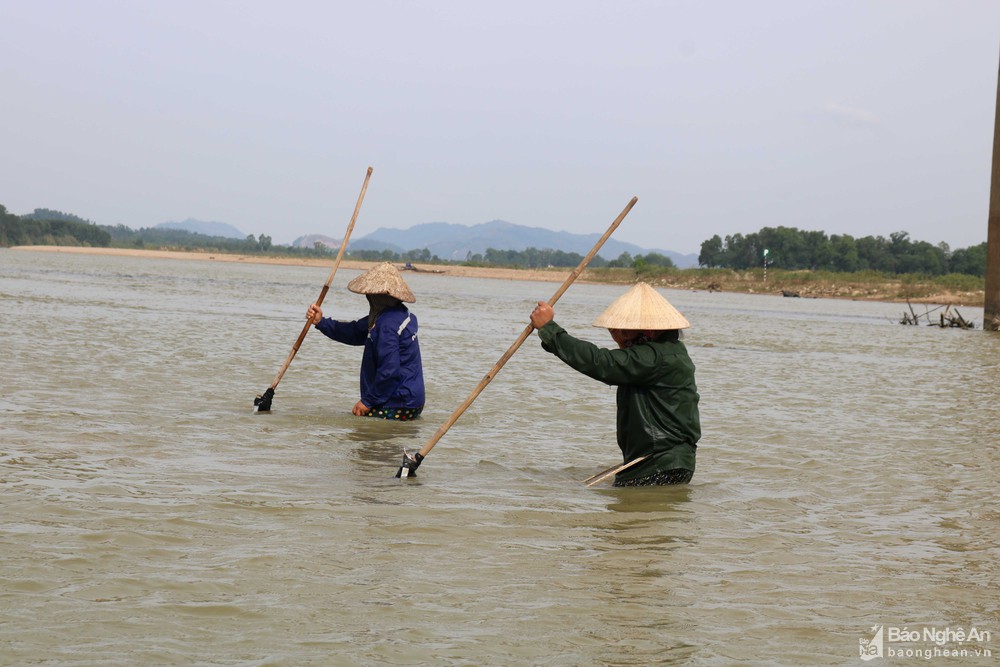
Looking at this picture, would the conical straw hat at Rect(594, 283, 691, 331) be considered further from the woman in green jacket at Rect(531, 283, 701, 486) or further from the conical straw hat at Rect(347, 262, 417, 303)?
the conical straw hat at Rect(347, 262, 417, 303)

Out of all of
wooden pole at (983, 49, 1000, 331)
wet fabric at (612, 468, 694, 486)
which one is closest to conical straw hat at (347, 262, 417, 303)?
wet fabric at (612, 468, 694, 486)

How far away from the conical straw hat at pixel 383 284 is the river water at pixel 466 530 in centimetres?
105

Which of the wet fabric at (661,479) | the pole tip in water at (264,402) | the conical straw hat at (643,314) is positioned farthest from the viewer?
the pole tip in water at (264,402)

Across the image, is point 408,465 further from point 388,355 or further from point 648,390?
point 388,355

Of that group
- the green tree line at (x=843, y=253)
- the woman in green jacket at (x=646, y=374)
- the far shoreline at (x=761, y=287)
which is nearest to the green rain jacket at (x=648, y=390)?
the woman in green jacket at (x=646, y=374)

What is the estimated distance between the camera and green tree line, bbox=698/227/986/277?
97.1 meters

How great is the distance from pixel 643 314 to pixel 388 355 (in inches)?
110

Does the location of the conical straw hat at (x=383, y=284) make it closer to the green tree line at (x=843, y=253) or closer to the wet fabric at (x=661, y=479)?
the wet fabric at (x=661, y=479)

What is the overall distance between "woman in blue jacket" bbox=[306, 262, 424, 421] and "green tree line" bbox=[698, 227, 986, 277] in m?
89.8

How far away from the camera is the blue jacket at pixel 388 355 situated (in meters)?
8.28

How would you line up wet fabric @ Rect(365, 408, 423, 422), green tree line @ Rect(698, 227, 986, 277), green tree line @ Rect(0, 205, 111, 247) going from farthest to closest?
green tree line @ Rect(0, 205, 111, 247), green tree line @ Rect(698, 227, 986, 277), wet fabric @ Rect(365, 408, 423, 422)

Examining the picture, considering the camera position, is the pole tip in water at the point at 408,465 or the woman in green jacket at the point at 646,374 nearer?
the woman in green jacket at the point at 646,374

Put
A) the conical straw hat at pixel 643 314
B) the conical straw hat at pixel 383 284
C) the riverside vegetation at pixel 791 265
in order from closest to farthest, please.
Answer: the conical straw hat at pixel 643 314 < the conical straw hat at pixel 383 284 < the riverside vegetation at pixel 791 265

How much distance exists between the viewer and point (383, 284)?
8344 millimetres
